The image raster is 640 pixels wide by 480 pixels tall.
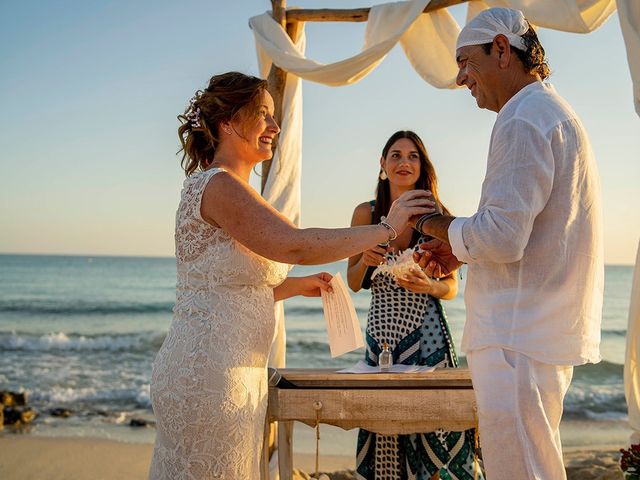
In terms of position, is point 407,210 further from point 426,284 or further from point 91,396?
point 91,396

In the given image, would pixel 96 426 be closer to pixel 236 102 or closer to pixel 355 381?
pixel 355 381

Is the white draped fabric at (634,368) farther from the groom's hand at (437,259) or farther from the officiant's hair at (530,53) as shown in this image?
the officiant's hair at (530,53)

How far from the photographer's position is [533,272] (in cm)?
237

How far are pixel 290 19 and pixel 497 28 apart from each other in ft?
11.4

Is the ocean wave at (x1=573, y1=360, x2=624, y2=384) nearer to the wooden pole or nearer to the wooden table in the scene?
the wooden pole

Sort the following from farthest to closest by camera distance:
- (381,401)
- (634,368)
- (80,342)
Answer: (80,342), (634,368), (381,401)

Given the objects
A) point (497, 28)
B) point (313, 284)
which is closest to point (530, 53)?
point (497, 28)

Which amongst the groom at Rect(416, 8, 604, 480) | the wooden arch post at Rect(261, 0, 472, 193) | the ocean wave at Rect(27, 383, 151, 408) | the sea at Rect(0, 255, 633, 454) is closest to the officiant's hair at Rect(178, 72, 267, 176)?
the groom at Rect(416, 8, 604, 480)

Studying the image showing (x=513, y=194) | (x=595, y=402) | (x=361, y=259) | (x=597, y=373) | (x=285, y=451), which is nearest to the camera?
(x=513, y=194)

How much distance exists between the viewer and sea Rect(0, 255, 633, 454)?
9.01 meters

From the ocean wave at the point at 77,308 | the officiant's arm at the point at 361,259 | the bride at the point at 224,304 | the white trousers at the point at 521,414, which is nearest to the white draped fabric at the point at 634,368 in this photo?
the officiant's arm at the point at 361,259

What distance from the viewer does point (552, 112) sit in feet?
7.75

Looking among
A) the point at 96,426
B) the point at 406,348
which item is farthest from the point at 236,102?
the point at 96,426

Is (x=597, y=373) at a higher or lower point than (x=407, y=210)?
lower
